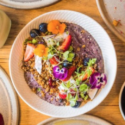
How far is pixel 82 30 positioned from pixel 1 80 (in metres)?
0.44

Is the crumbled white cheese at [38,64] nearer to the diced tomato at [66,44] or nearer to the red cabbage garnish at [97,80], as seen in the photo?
the diced tomato at [66,44]

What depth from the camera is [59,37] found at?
1091mm

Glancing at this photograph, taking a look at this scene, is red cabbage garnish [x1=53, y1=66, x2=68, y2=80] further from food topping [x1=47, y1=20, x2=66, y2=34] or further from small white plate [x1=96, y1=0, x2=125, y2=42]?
small white plate [x1=96, y1=0, x2=125, y2=42]

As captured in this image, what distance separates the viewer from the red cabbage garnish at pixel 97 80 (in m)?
1.01

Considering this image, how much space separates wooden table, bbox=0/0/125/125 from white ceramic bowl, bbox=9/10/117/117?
7cm

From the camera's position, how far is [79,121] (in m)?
1.09

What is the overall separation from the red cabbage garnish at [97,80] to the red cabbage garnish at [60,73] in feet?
0.38

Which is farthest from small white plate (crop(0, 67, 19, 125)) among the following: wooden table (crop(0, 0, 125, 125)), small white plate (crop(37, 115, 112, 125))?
small white plate (crop(37, 115, 112, 125))

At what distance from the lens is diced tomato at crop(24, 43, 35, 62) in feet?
3.49

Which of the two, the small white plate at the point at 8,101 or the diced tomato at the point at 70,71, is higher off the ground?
the diced tomato at the point at 70,71

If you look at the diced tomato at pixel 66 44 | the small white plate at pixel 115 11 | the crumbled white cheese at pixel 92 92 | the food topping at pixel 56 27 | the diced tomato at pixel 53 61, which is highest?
the small white plate at pixel 115 11

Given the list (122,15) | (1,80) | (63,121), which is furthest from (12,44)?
(122,15)

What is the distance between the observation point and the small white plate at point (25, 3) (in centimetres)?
109

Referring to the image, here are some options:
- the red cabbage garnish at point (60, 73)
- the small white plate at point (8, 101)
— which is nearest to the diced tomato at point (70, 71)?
the red cabbage garnish at point (60, 73)
